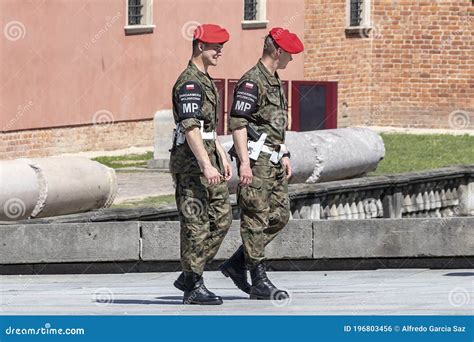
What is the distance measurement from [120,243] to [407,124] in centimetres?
2558

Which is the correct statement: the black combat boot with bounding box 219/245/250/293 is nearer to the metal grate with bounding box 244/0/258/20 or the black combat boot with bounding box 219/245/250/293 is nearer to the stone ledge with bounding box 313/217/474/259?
the stone ledge with bounding box 313/217/474/259

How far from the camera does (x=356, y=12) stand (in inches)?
1563

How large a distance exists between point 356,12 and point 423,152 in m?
8.54

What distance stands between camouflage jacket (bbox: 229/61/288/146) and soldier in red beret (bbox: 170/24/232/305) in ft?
1.07

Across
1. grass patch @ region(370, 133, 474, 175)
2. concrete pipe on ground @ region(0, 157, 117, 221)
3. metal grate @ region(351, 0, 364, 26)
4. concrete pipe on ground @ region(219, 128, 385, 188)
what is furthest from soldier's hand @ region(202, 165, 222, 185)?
metal grate @ region(351, 0, 364, 26)

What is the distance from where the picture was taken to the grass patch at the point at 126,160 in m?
29.1

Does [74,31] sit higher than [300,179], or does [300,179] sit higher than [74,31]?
[74,31]

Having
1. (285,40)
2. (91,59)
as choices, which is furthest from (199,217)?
(91,59)

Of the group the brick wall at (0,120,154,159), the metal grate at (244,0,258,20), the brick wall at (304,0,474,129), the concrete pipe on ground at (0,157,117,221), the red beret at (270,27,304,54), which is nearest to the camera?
the red beret at (270,27,304,54)

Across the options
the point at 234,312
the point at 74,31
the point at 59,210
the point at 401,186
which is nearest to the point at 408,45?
the point at 74,31

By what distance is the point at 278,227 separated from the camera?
11.9 metres

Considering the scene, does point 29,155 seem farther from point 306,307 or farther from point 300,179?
point 306,307

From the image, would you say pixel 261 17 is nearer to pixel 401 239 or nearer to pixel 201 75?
pixel 401 239

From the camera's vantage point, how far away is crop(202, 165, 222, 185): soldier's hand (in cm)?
1089
